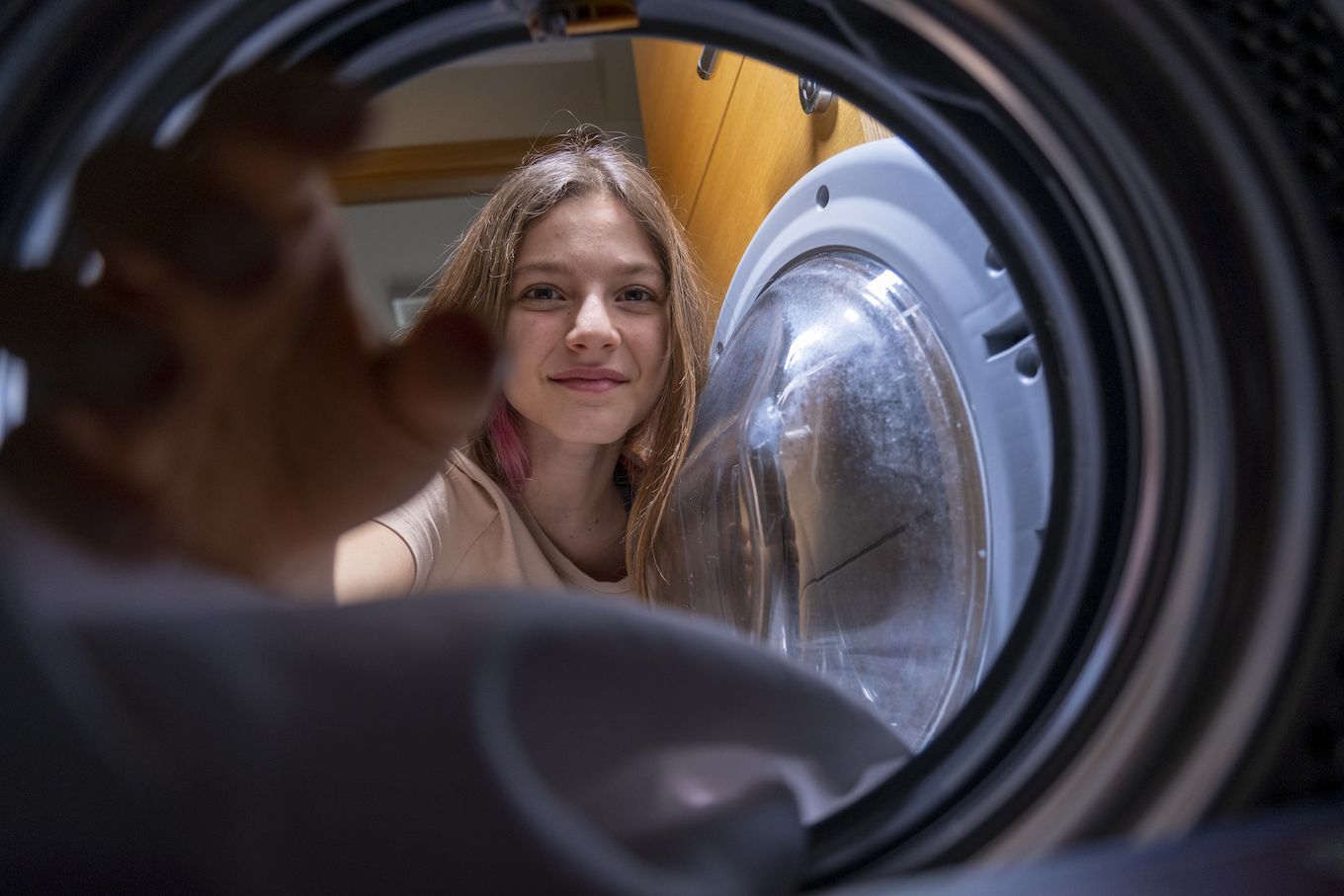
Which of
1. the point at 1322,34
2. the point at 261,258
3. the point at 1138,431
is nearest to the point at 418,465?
the point at 261,258

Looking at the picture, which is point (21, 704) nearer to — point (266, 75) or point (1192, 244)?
point (266, 75)

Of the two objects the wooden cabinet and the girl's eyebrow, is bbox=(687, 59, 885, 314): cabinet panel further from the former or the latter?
the girl's eyebrow

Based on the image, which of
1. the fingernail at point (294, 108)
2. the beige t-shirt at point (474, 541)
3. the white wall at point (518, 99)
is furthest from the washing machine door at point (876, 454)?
the white wall at point (518, 99)

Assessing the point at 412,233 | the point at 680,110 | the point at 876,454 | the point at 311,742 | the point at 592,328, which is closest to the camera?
the point at 311,742

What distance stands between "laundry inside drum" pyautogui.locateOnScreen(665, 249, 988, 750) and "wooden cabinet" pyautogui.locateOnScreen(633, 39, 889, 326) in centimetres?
15

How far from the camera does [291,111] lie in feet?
1.10

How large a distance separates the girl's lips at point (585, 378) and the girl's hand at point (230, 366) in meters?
0.66

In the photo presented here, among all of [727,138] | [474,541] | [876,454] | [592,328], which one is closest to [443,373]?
[876,454]

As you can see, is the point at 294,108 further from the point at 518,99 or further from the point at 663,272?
the point at 518,99

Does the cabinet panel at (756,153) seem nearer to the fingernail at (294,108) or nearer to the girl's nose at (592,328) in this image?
the girl's nose at (592,328)

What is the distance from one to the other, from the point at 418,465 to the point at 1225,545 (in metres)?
0.33

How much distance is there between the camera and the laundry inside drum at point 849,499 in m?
0.65

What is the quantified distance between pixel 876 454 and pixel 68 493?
590mm

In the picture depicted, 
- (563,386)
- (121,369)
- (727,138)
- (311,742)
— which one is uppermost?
(727,138)
